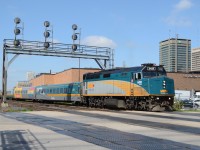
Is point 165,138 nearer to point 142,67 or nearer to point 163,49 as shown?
point 142,67

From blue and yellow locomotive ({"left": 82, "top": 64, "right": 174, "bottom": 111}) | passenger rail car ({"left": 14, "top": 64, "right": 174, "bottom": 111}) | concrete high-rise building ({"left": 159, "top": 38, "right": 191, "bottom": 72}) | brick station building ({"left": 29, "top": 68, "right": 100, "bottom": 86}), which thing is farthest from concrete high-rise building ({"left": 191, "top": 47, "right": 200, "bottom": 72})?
blue and yellow locomotive ({"left": 82, "top": 64, "right": 174, "bottom": 111})

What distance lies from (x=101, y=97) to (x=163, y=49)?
98.7m

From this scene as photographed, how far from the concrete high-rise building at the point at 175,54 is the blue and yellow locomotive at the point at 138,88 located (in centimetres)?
8875

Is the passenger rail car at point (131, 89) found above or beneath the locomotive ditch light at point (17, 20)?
beneath

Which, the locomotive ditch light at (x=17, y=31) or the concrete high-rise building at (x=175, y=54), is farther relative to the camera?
the concrete high-rise building at (x=175, y=54)

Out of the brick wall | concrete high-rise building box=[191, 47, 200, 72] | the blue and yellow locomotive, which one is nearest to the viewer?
the blue and yellow locomotive

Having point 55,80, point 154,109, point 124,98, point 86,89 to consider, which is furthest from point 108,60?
point 55,80

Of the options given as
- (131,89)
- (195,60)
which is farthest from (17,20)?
(195,60)

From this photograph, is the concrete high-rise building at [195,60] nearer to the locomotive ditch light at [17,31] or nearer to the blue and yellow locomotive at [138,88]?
the locomotive ditch light at [17,31]

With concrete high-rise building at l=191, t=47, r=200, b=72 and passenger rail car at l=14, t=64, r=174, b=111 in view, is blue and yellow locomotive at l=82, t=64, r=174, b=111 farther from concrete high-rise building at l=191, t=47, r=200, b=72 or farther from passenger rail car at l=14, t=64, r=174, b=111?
concrete high-rise building at l=191, t=47, r=200, b=72

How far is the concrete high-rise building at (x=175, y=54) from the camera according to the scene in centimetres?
12431

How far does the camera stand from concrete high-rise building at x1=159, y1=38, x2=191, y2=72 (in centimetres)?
12431

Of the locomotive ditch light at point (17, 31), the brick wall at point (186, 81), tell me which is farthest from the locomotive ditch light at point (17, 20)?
the brick wall at point (186, 81)

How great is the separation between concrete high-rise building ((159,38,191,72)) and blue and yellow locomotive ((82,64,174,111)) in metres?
88.8
